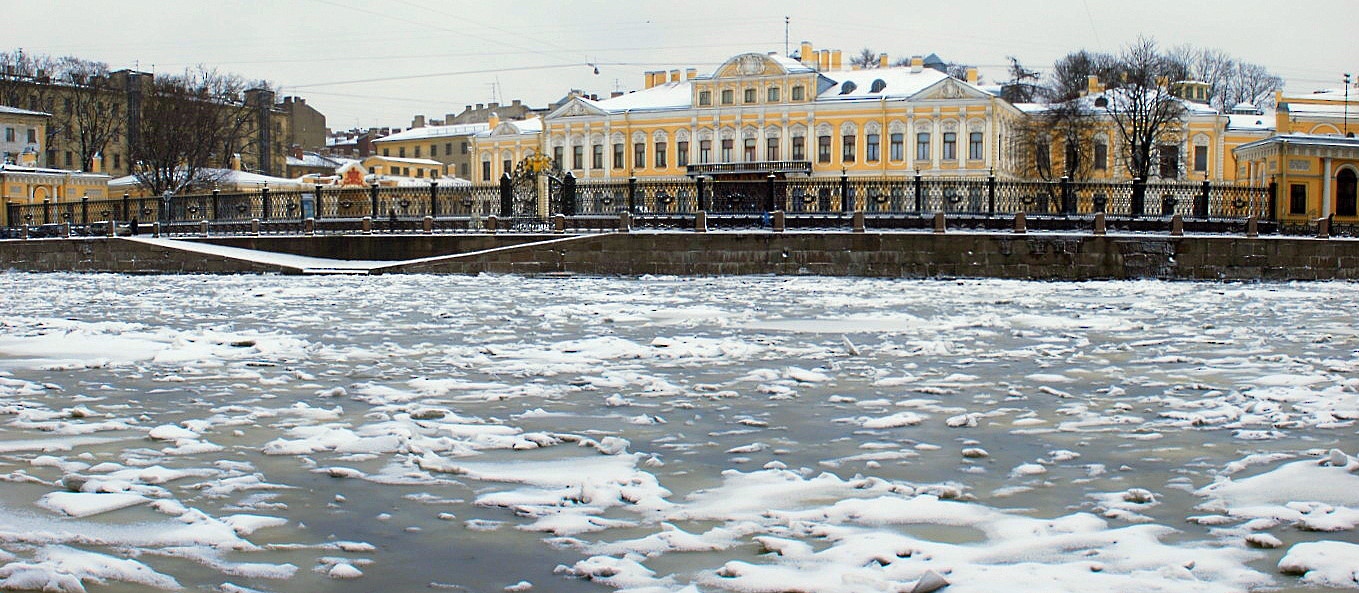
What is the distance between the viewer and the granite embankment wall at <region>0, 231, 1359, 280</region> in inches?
905

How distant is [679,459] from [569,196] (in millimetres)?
25226

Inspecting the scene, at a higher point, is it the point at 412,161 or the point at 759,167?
the point at 412,161

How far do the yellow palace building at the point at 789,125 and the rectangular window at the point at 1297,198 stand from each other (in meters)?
27.9

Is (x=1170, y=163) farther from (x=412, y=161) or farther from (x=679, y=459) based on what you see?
(x=412, y=161)

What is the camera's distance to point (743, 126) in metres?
61.6

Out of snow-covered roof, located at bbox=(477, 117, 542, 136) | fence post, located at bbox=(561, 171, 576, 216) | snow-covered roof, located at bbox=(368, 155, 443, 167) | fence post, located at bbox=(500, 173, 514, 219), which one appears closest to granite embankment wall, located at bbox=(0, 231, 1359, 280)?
fence post, located at bbox=(500, 173, 514, 219)

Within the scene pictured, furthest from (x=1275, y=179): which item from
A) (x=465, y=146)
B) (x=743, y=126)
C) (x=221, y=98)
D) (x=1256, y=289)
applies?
(x=465, y=146)

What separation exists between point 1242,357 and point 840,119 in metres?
50.7

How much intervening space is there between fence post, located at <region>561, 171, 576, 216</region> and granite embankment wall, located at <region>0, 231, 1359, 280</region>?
4.41 meters

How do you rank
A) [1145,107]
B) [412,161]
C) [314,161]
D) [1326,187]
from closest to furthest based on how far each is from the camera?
[1326,187], [1145,107], [412,161], [314,161]

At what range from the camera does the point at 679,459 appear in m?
5.89

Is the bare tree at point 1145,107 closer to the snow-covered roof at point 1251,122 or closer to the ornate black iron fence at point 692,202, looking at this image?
the snow-covered roof at point 1251,122

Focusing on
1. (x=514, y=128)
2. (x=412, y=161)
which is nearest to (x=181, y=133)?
(x=514, y=128)

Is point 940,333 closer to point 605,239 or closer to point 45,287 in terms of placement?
point 605,239
